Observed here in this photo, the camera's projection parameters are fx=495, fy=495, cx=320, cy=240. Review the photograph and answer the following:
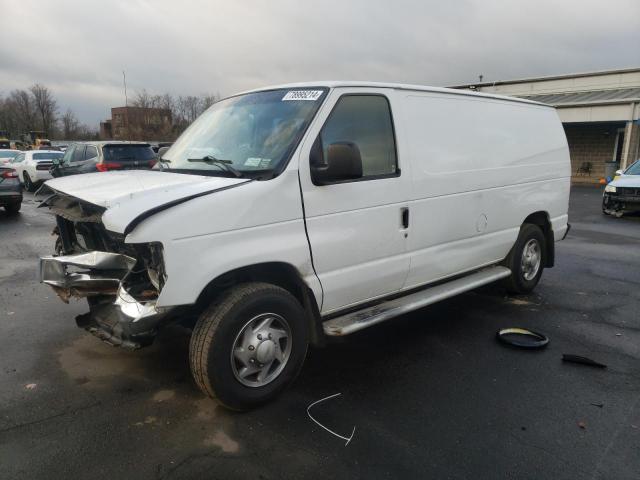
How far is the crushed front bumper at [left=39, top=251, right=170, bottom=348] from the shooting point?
10.1ft

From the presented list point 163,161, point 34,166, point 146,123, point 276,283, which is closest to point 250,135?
point 163,161

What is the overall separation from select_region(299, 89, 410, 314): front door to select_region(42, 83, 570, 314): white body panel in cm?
1

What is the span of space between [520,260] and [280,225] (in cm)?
353

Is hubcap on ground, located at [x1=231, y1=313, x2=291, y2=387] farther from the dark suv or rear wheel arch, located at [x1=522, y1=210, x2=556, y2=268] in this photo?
the dark suv

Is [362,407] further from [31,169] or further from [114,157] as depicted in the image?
[31,169]

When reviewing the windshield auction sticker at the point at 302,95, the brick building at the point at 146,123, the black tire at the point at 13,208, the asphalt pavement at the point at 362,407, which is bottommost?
the asphalt pavement at the point at 362,407

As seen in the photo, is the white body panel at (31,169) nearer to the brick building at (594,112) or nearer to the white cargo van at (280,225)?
the white cargo van at (280,225)

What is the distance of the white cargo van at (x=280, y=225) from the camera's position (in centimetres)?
309

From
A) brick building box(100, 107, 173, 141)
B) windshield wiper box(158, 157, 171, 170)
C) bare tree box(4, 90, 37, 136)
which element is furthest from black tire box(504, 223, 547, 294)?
bare tree box(4, 90, 37, 136)

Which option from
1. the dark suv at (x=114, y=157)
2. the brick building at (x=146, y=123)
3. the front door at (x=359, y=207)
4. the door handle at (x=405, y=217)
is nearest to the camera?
the front door at (x=359, y=207)

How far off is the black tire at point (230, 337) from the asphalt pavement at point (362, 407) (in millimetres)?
169

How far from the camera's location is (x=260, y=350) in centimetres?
336

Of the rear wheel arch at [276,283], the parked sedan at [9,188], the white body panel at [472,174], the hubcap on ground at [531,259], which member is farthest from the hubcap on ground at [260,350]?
the parked sedan at [9,188]

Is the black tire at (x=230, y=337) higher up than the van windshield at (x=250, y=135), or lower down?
lower down
